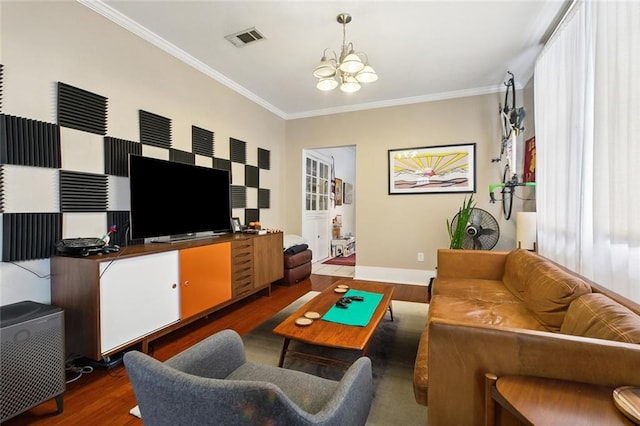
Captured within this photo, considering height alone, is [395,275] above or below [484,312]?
below

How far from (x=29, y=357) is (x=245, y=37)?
2.72 metres

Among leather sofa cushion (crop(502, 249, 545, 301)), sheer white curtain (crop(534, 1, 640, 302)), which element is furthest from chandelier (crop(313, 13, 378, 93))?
leather sofa cushion (crop(502, 249, 545, 301))

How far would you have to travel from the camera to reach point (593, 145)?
175cm

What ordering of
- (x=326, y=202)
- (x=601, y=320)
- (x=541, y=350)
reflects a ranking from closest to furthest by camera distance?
(x=541, y=350), (x=601, y=320), (x=326, y=202)

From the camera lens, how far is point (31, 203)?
1854mm

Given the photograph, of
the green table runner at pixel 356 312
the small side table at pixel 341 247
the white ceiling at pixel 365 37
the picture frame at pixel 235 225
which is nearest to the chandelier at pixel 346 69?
the white ceiling at pixel 365 37

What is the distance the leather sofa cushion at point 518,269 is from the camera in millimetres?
2125

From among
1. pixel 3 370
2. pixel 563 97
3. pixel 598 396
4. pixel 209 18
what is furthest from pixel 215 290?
pixel 563 97

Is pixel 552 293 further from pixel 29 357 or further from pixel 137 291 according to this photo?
pixel 29 357

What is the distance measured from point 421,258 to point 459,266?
4.37 feet

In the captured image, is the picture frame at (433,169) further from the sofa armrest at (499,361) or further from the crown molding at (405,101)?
the sofa armrest at (499,361)

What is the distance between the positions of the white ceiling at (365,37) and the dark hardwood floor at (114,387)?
264 cm

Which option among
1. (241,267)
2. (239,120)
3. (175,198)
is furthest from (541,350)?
(239,120)

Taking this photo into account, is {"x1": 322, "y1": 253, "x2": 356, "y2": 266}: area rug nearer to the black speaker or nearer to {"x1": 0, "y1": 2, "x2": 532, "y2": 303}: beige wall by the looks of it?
{"x1": 0, "y1": 2, "x2": 532, "y2": 303}: beige wall
